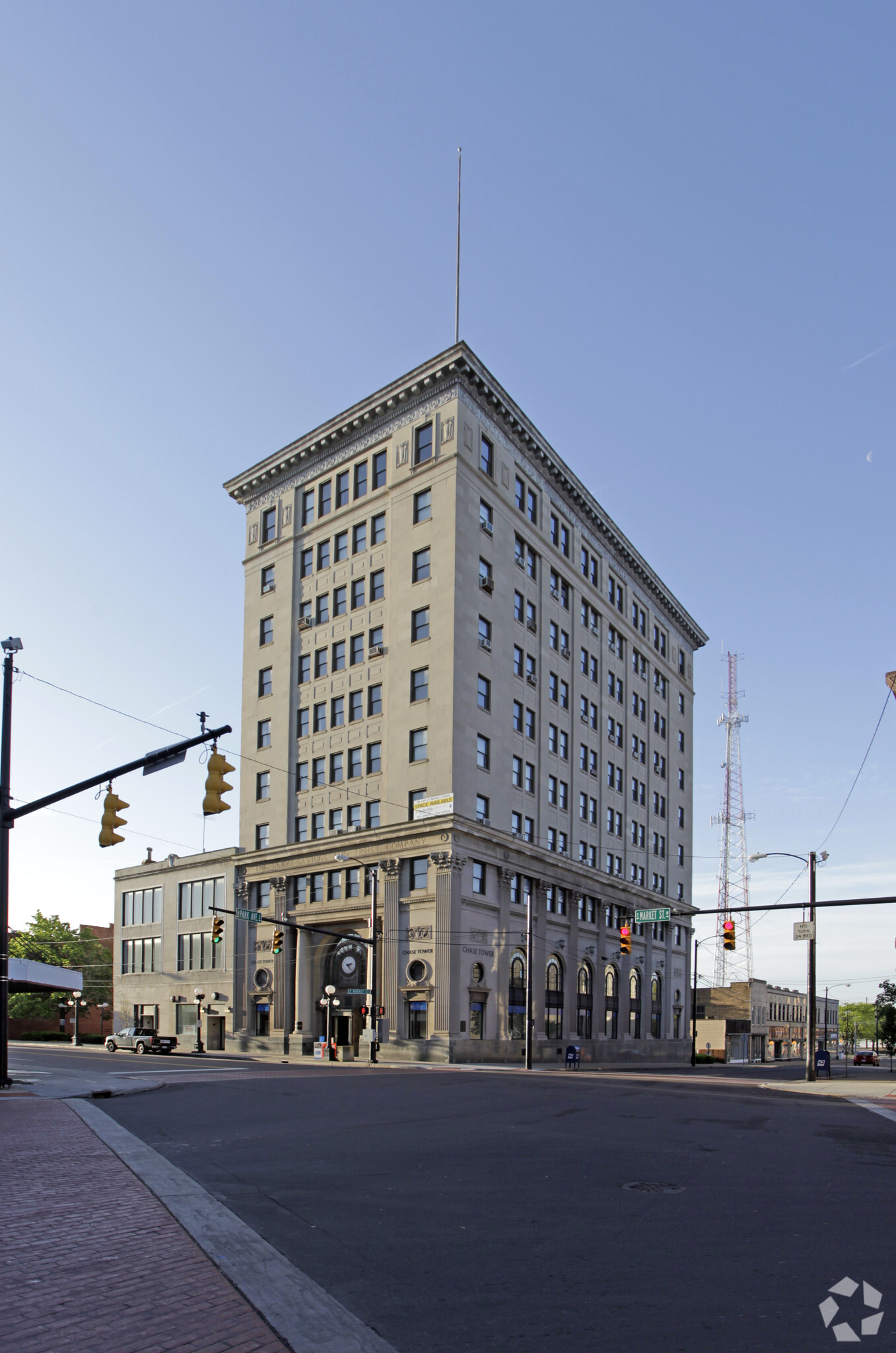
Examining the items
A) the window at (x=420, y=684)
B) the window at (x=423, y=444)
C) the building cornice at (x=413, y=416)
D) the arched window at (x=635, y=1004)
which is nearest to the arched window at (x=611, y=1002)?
the arched window at (x=635, y=1004)

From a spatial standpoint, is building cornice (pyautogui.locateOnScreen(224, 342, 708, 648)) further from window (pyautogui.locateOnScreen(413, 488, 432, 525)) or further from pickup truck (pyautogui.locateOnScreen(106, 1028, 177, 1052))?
pickup truck (pyautogui.locateOnScreen(106, 1028, 177, 1052))

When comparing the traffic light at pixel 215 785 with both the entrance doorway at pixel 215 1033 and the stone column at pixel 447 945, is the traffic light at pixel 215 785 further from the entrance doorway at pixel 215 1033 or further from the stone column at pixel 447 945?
the entrance doorway at pixel 215 1033

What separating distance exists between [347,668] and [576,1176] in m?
52.9

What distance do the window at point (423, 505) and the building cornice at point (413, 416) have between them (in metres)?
5.25

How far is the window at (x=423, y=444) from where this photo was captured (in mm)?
62594

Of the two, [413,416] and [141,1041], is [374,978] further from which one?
[413,416]

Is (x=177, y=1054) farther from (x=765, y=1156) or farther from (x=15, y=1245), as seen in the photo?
(x=15, y=1245)

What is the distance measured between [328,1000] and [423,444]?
107ft

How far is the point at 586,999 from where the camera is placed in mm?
71125

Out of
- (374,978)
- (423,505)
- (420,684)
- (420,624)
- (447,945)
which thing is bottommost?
(374,978)

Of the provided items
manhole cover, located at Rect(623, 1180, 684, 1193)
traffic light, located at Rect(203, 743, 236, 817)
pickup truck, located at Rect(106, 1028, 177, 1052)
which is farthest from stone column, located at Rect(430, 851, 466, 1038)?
manhole cover, located at Rect(623, 1180, 684, 1193)

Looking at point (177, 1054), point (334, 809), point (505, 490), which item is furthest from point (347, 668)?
point (177, 1054)

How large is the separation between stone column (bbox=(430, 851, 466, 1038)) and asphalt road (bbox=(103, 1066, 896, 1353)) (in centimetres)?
3281

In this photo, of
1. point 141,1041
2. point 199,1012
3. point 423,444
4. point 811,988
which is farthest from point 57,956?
point 811,988
